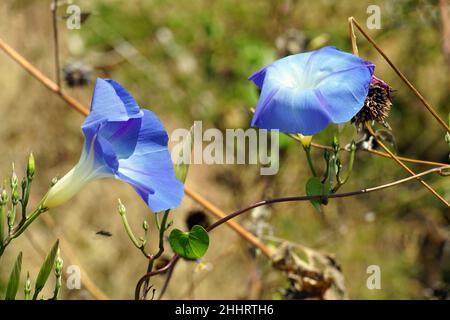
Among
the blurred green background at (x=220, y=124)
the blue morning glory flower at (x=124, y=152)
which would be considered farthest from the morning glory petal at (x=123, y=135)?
the blurred green background at (x=220, y=124)

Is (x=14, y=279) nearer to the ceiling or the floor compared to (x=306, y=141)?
nearer to the floor

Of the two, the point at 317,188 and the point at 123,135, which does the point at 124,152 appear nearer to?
the point at 123,135

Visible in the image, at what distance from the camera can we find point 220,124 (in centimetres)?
287

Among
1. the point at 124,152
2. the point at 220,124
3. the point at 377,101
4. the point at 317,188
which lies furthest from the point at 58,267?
the point at 220,124

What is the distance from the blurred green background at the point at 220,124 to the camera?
2.63 m

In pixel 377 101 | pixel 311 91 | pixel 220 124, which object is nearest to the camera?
pixel 311 91

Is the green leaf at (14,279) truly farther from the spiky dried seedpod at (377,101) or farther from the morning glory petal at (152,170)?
the spiky dried seedpod at (377,101)

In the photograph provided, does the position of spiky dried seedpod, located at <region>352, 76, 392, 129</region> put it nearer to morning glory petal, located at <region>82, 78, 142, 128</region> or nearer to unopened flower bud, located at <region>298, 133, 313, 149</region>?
unopened flower bud, located at <region>298, 133, 313, 149</region>

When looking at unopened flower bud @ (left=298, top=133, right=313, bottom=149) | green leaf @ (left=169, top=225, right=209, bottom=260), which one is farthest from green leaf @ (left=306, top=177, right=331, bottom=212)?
green leaf @ (left=169, top=225, right=209, bottom=260)

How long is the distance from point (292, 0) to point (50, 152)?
1.22 meters

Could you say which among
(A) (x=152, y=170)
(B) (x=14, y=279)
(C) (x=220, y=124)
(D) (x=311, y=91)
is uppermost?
(D) (x=311, y=91)

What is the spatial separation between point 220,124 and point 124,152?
5.73 feet

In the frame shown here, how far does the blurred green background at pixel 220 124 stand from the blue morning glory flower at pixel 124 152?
4.07 ft
